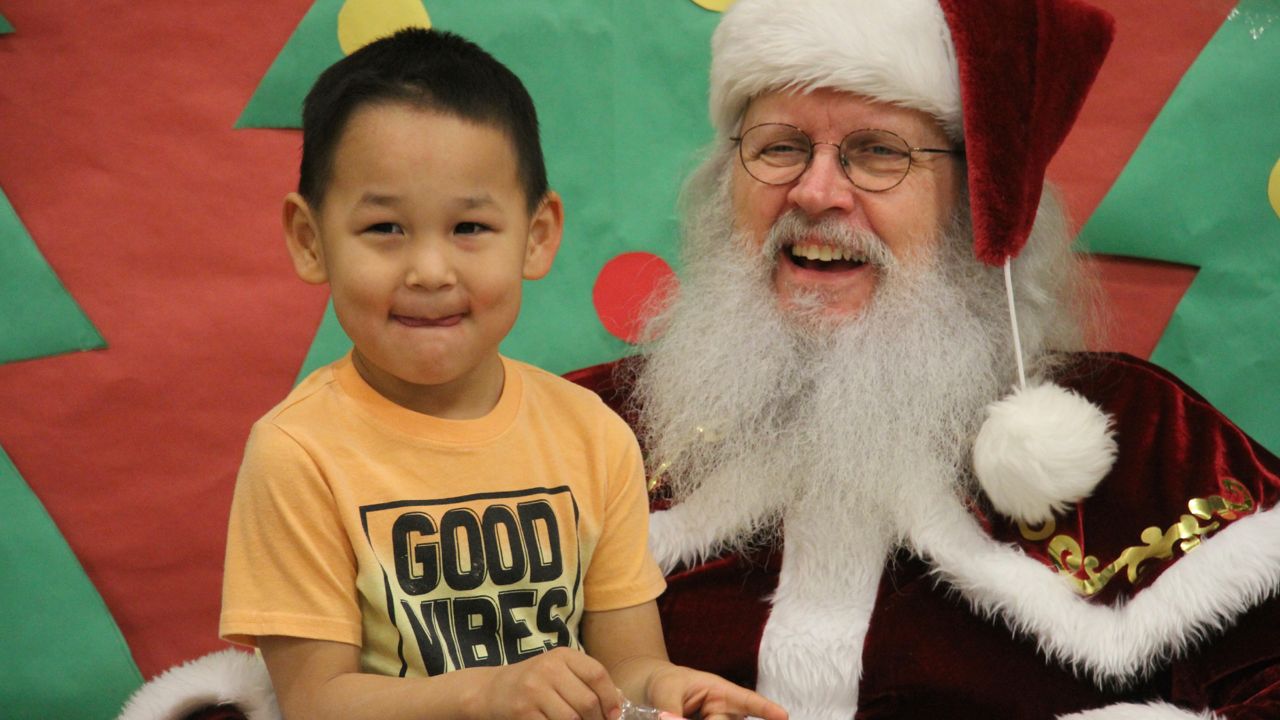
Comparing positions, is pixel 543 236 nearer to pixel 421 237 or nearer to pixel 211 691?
pixel 421 237

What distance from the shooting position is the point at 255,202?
2621 millimetres

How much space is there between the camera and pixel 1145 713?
→ 187 centimetres

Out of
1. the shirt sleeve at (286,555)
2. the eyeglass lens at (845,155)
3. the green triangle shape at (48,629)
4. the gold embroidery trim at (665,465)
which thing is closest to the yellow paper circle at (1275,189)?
the eyeglass lens at (845,155)

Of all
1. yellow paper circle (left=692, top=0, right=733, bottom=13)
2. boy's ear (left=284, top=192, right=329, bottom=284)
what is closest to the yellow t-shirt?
boy's ear (left=284, top=192, right=329, bottom=284)

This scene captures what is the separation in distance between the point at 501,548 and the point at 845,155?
1.09 meters

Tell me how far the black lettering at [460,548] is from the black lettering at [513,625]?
1.7 inches

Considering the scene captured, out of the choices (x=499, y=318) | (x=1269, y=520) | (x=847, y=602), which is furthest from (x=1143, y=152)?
(x=499, y=318)

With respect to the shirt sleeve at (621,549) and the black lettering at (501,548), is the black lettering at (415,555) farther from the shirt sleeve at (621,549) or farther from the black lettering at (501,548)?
the shirt sleeve at (621,549)

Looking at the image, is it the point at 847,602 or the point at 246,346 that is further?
the point at 246,346

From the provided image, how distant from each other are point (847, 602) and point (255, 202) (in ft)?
4.82

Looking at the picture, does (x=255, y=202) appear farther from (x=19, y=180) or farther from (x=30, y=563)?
(x=30, y=563)

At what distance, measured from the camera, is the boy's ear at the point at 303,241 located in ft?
5.23

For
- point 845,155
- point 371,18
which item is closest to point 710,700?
point 845,155

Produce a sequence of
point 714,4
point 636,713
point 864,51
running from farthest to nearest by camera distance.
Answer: point 714,4
point 864,51
point 636,713
